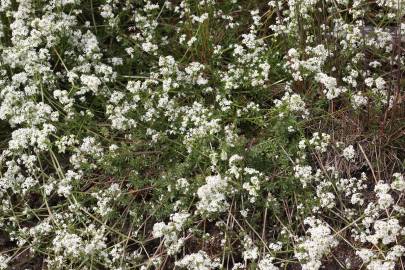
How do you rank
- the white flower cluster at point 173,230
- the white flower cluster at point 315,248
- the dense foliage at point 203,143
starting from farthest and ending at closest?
1. the dense foliage at point 203,143
2. the white flower cluster at point 173,230
3. the white flower cluster at point 315,248

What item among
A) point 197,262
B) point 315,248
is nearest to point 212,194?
point 197,262

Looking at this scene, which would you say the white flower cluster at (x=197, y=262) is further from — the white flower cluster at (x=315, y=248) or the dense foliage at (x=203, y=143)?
the white flower cluster at (x=315, y=248)

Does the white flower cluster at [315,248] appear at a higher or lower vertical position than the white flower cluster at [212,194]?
lower

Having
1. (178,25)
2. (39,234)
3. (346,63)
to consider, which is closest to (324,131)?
(346,63)

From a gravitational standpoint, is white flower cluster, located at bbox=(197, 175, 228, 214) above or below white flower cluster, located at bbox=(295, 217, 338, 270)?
above

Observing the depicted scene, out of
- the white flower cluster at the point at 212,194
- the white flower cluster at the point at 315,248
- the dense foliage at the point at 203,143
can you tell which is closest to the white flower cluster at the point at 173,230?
the dense foliage at the point at 203,143

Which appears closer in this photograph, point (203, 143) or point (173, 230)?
point (173, 230)

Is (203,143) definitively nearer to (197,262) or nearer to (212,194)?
(212,194)

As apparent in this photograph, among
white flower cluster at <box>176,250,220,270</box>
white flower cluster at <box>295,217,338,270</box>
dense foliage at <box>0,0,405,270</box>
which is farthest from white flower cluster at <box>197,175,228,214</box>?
white flower cluster at <box>295,217,338,270</box>

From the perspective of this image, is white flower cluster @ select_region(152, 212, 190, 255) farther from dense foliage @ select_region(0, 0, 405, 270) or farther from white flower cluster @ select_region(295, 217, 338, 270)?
white flower cluster @ select_region(295, 217, 338, 270)

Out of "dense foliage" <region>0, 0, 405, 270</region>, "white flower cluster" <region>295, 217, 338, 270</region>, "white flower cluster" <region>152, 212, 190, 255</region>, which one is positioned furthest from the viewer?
"dense foliage" <region>0, 0, 405, 270</region>

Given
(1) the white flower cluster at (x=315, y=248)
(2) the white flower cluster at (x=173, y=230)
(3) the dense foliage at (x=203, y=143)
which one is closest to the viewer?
(1) the white flower cluster at (x=315, y=248)

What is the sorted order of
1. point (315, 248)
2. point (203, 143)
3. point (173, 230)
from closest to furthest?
point (315, 248) < point (173, 230) < point (203, 143)

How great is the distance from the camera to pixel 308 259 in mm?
4102
